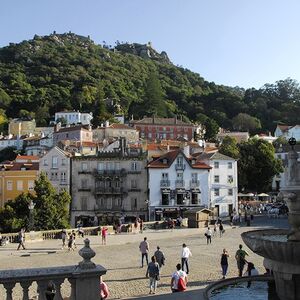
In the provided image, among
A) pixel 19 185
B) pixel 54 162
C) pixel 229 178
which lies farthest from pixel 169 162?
pixel 19 185

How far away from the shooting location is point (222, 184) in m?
57.5

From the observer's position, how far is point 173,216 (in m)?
53.3

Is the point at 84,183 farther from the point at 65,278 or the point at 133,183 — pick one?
the point at 65,278

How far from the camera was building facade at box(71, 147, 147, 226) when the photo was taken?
2116 inches

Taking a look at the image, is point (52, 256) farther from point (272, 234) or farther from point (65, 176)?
point (65, 176)

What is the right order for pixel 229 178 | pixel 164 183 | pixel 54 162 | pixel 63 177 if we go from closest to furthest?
pixel 164 183
pixel 63 177
pixel 54 162
pixel 229 178

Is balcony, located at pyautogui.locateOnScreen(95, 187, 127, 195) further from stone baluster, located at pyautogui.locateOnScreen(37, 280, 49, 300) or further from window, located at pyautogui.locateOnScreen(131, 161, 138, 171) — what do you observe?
stone baluster, located at pyautogui.locateOnScreen(37, 280, 49, 300)

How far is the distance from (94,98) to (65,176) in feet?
324

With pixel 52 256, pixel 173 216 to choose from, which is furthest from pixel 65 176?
pixel 52 256

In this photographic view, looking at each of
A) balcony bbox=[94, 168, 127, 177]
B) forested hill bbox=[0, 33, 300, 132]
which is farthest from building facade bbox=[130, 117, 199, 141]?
balcony bbox=[94, 168, 127, 177]

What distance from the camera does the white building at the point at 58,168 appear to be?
182 ft

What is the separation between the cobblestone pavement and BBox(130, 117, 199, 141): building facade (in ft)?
256

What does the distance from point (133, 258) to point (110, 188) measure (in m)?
28.5

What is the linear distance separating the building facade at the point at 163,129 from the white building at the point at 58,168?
6106 cm
